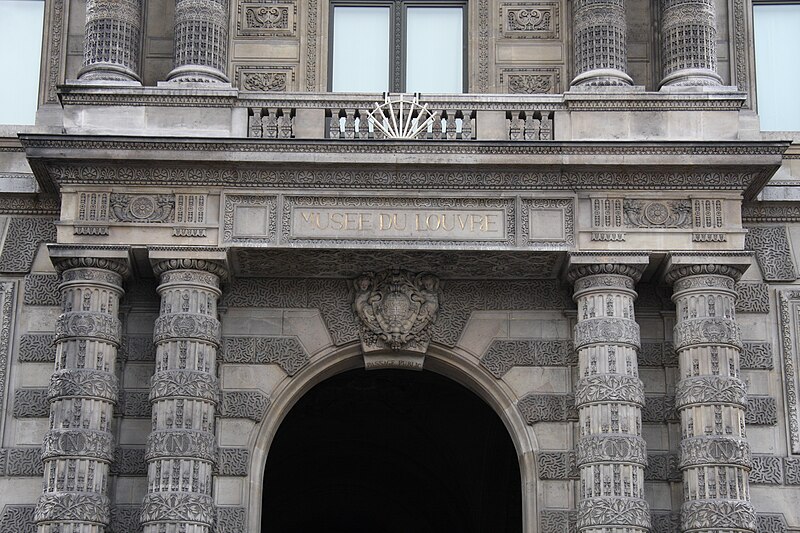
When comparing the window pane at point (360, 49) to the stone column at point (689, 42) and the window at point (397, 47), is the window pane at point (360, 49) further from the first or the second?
the stone column at point (689, 42)

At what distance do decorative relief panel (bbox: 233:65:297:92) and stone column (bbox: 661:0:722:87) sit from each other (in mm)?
5129

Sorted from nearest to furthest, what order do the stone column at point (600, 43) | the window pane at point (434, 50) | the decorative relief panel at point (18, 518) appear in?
the decorative relief panel at point (18, 518)
the stone column at point (600, 43)
the window pane at point (434, 50)

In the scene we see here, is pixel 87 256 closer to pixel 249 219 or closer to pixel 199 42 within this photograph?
pixel 249 219

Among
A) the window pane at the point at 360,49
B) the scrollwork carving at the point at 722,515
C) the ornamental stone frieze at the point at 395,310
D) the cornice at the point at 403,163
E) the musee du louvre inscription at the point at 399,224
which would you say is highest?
the window pane at the point at 360,49

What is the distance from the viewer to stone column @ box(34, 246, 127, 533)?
20.5 m

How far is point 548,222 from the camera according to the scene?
21.7 m

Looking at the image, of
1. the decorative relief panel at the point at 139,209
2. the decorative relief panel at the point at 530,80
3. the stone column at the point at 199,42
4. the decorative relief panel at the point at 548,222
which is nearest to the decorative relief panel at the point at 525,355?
the decorative relief panel at the point at 548,222

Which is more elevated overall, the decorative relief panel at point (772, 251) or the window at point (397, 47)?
the window at point (397, 47)

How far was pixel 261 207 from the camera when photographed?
21.7 metres

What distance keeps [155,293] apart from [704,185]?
23.5 feet

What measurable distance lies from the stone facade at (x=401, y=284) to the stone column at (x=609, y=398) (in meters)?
0.03

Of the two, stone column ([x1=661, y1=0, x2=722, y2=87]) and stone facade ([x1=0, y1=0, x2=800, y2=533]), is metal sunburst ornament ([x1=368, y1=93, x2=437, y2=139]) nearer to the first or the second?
stone facade ([x1=0, y1=0, x2=800, y2=533])

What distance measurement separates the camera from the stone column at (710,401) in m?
20.6

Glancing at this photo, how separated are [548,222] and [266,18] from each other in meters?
5.29
